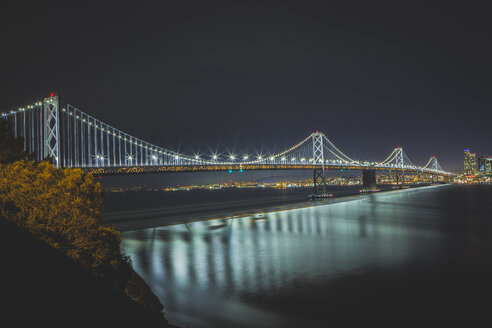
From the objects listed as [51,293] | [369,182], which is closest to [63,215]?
[51,293]

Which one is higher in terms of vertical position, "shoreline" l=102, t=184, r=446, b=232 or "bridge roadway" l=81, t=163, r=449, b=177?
"bridge roadway" l=81, t=163, r=449, b=177

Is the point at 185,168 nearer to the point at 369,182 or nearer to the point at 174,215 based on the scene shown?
the point at 174,215

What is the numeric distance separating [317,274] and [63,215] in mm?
10808

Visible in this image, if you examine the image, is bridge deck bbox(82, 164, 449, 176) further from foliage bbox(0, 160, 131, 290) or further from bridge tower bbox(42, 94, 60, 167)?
foliage bbox(0, 160, 131, 290)

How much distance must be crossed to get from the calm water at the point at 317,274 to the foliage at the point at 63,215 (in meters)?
2.88

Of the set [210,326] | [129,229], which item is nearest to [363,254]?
[210,326]

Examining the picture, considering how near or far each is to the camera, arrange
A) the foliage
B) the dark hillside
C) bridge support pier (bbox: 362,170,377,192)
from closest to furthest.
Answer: the dark hillside < the foliage < bridge support pier (bbox: 362,170,377,192)

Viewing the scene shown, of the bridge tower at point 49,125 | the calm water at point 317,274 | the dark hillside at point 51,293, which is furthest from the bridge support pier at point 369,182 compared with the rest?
the dark hillside at point 51,293

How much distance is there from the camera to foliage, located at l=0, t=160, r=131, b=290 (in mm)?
9547

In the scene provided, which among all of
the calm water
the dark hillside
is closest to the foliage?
the dark hillside

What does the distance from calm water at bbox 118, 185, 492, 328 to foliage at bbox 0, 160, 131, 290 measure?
2.88 m

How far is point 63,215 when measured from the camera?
32.0ft

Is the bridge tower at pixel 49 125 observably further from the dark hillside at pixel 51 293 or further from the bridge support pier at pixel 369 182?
the bridge support pier at pixel 369 182

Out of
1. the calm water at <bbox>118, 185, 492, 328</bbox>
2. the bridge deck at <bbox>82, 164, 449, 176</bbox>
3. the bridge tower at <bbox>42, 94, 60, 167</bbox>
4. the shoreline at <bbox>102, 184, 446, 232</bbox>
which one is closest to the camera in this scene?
the calm water at <bbox>118, 185, 492, 328</bbox>
